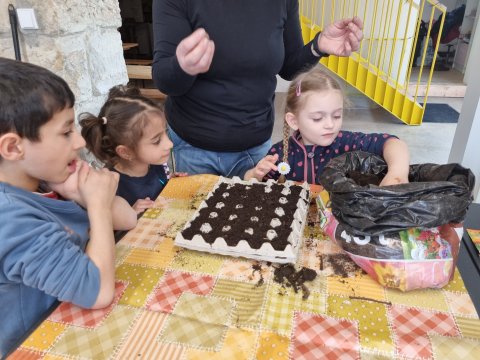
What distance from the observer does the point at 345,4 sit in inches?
153

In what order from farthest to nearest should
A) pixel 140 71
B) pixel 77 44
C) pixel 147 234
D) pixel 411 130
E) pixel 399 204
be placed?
pixel 411 130 < pixel 140 71 < pixel 77 44 < pixel 147 234 < pixel 399 204

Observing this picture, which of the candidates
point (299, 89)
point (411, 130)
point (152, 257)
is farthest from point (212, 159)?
point (411, 130)

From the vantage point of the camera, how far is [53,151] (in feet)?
2.31

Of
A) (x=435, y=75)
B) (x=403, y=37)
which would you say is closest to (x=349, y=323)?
(x=403, y=37)

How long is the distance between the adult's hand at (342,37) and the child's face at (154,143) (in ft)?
2.05

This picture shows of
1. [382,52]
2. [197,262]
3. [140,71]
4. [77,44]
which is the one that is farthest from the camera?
[382,52]

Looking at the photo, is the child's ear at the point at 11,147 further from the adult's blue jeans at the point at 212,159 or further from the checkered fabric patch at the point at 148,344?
the adult's blue jeans at the point at 212,159

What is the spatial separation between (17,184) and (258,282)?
0.51 meters

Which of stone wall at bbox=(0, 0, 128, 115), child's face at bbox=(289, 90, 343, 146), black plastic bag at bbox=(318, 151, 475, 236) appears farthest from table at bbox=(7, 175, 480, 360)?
stone wall at bbox=(0, 0, 128, 115)

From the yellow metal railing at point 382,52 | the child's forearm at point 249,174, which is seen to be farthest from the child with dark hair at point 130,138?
the yellow metal railing at point 382,52

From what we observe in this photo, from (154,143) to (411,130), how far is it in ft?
10.8

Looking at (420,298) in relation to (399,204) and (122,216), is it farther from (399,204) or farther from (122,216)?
(122,216)

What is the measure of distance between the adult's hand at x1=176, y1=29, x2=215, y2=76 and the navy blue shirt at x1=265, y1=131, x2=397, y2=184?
17.6 inches

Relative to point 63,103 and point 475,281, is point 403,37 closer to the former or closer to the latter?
point 475,281
